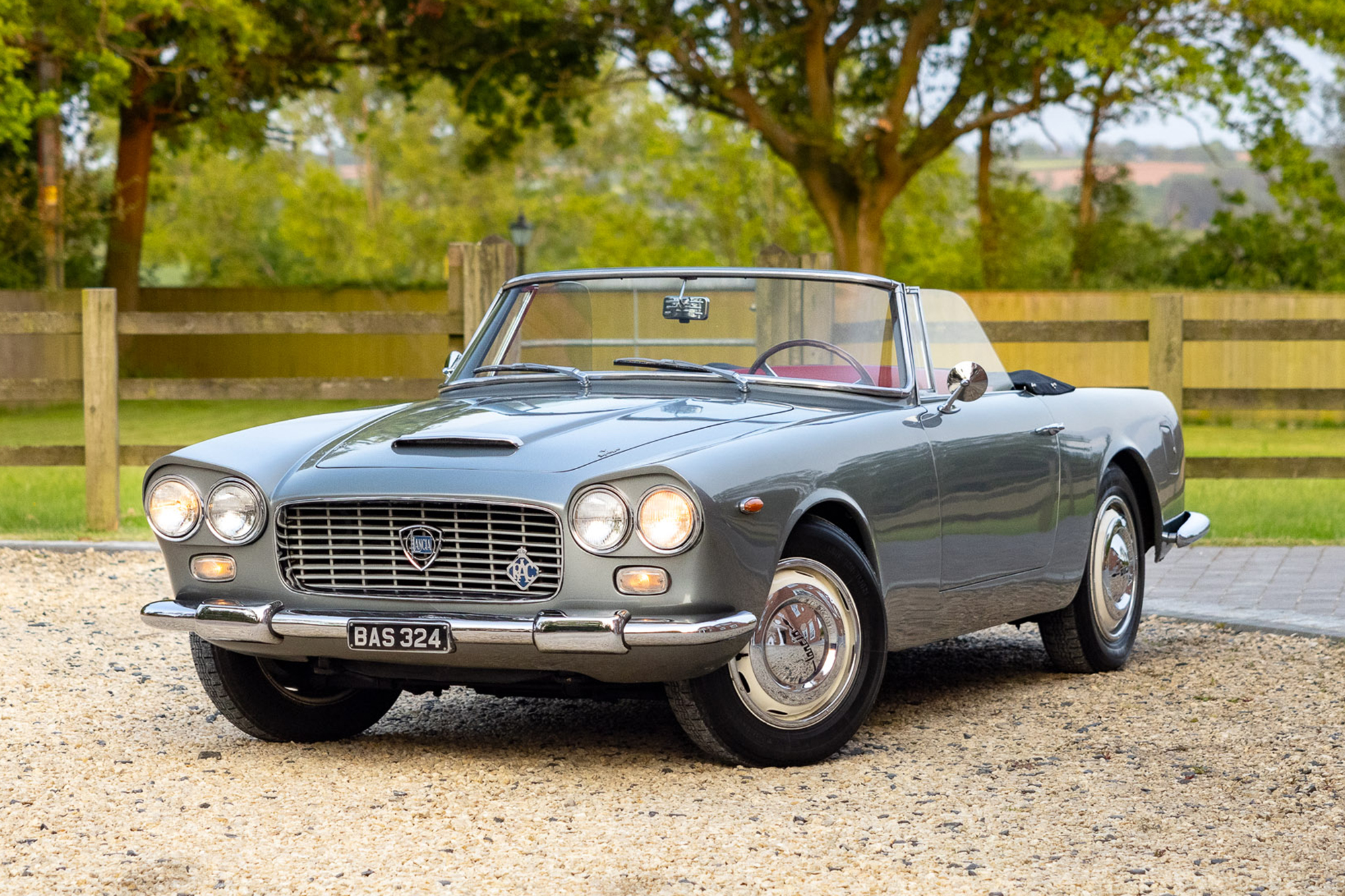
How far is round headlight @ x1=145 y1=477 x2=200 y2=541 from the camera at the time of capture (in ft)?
16.4

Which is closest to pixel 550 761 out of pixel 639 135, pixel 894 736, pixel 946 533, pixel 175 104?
pixel 894 736

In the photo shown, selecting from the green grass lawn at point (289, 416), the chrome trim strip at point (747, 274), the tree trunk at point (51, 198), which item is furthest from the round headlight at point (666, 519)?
the tree trunk at point (51, 198)

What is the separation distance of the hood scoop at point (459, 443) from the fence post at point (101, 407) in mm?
6476

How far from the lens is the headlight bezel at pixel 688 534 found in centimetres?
445

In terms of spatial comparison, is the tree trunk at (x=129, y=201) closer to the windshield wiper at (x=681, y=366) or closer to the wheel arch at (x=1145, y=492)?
the wheel arch at (x=1145, y=492)

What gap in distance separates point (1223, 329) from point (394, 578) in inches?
321

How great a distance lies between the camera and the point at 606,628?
14.5ft

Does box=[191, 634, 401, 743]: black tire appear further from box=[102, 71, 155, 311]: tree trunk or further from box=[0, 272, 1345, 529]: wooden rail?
box=[102, 71, 155, 311]: tree trunk

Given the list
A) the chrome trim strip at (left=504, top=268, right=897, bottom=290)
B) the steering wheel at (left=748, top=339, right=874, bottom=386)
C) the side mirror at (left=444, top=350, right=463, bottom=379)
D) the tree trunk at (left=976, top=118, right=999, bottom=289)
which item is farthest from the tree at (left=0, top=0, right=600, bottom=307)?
the steering wheel at (left=748, top=339, right=874, bottom=386)

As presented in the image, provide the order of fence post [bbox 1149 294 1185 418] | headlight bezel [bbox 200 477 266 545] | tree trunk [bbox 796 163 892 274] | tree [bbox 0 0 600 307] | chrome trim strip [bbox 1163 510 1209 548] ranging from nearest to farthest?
headlight bezel [bbox 200 477 266 545] < chrome trim strip [bbox 1163 510 1209 548] < fence post [bbox 1149 294 1185 418] < tree [bbox 0 0 600 307] < tree trunk [bbox 796 163 892 274]

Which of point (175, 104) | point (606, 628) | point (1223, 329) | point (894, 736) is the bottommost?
point (894, 736)

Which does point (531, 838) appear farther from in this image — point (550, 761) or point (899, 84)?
point (899, 84)

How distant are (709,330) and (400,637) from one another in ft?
5.74

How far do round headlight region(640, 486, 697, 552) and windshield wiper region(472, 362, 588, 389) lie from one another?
128 centimetres
